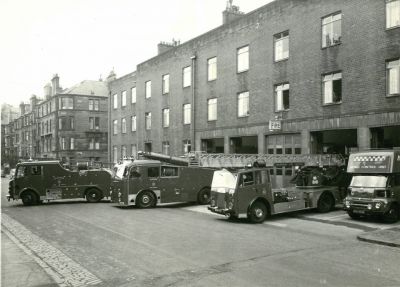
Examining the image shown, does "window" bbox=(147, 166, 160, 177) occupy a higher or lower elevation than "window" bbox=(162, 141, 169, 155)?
lower

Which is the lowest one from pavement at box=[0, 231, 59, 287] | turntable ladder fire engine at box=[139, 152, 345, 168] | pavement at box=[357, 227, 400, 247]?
pavement at box=[357, 227, 400, 247]

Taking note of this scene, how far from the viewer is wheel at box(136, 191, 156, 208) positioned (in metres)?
20.5

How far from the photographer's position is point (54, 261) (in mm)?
9414

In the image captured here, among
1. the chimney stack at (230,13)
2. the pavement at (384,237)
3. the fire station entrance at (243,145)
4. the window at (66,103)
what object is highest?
the chimney stack at (230,13)

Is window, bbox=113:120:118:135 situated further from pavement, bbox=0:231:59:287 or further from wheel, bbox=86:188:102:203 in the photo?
pavement, bbox=0:231:59:287

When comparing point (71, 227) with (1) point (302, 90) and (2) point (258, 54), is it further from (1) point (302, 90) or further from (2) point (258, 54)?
(2) point (258, 54)

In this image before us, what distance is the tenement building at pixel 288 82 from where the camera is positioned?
19.7 metres

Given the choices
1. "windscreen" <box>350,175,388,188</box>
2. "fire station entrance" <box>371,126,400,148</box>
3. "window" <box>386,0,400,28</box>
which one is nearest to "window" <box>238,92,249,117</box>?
"fire station entrance" <box>371,126,400,148</box>

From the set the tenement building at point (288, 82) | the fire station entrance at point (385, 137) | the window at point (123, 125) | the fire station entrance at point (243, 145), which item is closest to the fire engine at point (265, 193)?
the fire station entrance at point (385, 137)

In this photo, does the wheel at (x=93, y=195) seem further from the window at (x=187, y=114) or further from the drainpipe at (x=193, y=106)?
the window at (x=187, y=114)

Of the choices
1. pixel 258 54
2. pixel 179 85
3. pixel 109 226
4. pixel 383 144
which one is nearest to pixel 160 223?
pixel 109 226

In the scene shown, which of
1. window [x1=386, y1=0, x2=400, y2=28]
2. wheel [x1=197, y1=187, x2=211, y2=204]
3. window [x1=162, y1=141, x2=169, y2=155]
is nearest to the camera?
window [x1=386, y1=0, x2=400, y2=28]

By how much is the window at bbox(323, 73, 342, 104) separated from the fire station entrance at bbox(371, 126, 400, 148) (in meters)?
2.61

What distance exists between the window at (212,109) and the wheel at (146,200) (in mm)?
11072
